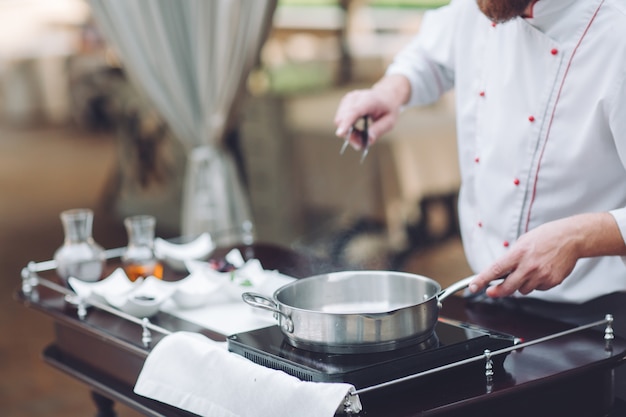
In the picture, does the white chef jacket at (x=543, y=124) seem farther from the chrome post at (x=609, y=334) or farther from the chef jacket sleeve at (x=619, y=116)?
the chrome post at (x=609, y=334)

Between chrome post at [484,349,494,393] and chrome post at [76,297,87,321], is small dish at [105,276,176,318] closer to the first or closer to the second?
chrome post at [76,297,87,321]

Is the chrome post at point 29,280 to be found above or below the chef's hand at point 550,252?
below

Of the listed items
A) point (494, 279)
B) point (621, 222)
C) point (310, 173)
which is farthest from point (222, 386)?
point (310, 173)

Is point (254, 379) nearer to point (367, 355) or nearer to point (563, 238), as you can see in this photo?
point (367, 355)

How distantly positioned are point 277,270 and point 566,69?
777 mm

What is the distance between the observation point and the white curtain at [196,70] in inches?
146

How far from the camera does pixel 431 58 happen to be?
7.17 ft

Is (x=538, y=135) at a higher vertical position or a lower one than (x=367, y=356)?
higher

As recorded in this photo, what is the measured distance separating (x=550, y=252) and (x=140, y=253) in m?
0.96

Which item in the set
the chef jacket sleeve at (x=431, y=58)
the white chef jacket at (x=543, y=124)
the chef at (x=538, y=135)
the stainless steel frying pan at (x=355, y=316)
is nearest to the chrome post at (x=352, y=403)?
the stainless steel frying pan at (x=355, y=316)

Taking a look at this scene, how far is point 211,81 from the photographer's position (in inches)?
150

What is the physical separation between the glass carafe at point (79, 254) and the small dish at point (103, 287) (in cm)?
7

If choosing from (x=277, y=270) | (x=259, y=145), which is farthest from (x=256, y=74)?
(x=277, y=270)

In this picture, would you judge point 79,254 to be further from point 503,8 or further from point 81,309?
point 503,8
